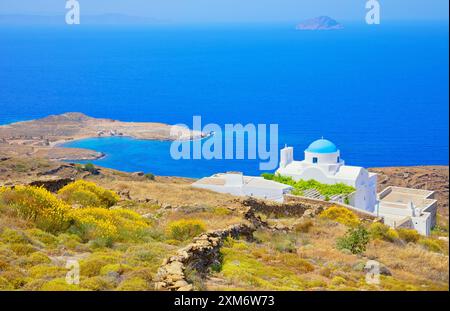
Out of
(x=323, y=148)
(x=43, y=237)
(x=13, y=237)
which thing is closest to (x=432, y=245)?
(x=43, y=237)

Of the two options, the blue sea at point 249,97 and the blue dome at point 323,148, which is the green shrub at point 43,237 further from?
the blue sea at point 249,97

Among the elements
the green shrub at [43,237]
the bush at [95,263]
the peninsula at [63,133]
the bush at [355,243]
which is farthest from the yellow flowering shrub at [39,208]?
the peninsula at [63,133]

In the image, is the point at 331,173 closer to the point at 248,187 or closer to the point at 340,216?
the point at 248,187

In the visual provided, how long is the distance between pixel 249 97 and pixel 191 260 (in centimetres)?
11176

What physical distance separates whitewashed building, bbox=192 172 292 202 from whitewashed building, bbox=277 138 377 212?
2.16 meters

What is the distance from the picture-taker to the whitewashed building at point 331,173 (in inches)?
1147

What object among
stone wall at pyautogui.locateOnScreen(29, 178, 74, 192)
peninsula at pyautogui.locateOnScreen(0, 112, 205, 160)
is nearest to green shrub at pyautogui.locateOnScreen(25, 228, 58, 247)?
stone wall at pyautogui.locateOnScreen(29, 178, 74, 192)

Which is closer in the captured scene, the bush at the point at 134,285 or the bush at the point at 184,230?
the bush at the point at 134,285

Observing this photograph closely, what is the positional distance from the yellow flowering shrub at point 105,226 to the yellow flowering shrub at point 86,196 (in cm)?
275

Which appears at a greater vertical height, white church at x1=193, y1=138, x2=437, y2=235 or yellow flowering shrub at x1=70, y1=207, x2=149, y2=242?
yellow flowering shrub at x1=70, y1=207, x2=149, y2=242

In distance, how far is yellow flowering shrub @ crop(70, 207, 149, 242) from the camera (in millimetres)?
12242

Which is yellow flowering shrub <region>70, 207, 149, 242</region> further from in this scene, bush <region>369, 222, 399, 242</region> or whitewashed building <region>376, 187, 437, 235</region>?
whitewashed building <region>376, 187, 437, 235</region>

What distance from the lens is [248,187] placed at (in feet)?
91.7
